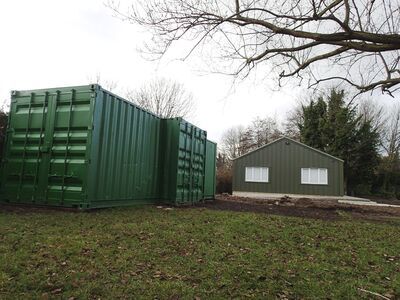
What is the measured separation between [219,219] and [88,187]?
127 inches

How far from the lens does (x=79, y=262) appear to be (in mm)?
4508

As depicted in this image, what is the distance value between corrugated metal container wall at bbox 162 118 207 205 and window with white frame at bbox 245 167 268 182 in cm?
1679

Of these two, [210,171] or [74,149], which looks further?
[210,171]

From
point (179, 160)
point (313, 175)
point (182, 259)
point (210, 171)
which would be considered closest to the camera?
point (182, 259)

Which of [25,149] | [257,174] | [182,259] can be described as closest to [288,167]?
[257,174]

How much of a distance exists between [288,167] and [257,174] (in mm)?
2623

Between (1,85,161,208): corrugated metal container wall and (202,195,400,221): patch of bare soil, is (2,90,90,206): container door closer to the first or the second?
(1,85,161,208): corrugated metal container wall

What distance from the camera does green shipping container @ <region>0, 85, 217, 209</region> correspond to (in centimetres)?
821

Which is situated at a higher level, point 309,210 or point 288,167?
point 288,167

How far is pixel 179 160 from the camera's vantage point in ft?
38.2

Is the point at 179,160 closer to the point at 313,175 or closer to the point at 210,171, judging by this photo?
the point at 210,171

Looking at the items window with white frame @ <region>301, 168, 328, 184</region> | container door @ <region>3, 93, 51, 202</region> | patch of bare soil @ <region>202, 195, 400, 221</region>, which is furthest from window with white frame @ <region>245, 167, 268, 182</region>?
container door @ <region>3, 93, 51, 202</region>

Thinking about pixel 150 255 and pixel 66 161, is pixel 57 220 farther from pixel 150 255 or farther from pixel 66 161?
pixel 150 255

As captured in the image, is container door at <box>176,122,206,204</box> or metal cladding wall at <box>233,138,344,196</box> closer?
container door at <box>176,122,206,204</box>
